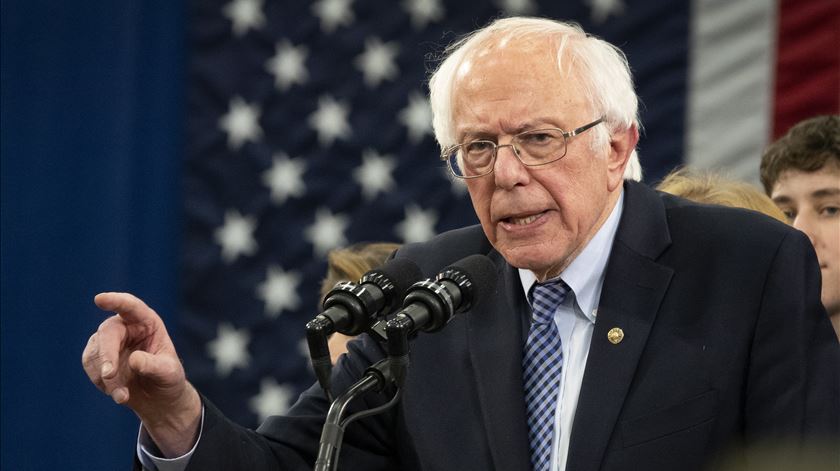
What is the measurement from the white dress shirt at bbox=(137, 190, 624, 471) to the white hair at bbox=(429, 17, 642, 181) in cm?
17

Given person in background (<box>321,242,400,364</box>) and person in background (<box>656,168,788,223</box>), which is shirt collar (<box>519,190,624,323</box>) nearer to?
person in background (<box>656,168,788,223</box>)

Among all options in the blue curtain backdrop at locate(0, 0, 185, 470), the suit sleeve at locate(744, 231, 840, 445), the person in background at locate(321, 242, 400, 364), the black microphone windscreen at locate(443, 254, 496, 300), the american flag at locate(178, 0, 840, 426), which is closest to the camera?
the black microphone windscreen at locate(443, 254, 496, 300)

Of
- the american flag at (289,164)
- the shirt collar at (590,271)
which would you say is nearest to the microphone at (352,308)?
the shirt collar at (590,271)

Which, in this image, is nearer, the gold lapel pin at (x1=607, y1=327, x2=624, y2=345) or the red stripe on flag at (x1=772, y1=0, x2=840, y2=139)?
the gold lapel pin at (x1=607, y1=327, x2=624, y2=345)

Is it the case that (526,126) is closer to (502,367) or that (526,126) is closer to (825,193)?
(502,367)

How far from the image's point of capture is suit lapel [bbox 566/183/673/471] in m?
1.90

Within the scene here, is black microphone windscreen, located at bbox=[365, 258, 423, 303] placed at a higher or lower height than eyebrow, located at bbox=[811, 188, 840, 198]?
higher

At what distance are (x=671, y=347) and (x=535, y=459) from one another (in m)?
0.29

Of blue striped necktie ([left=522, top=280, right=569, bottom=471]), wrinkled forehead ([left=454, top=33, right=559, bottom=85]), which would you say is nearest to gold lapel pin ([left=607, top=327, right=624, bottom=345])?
blue striped necktie ([left=522, top=280, right=569, bottom=471])

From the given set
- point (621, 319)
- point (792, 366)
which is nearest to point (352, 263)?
point (621, 319)

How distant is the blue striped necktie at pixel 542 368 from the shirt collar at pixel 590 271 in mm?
26

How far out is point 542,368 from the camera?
6.72 ft

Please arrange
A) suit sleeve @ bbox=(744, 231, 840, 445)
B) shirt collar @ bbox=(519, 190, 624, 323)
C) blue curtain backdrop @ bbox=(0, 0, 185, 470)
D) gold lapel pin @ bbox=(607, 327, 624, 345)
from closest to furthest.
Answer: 1. suit sleeve @ bbox=(744, 231, 840, 445)
2. gold lapel pin @ bbox=(607, 327, 624, 345)
3. shirt collar @ bbox=(519, 190, 624, 323)
4. blue curtain backdrop @ bbox=(0, 0, 185, 470)

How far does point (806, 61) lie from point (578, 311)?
113 inches
